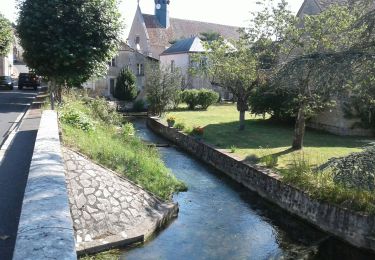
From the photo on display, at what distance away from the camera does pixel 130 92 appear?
39969 mm

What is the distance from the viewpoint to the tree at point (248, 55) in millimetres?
18250

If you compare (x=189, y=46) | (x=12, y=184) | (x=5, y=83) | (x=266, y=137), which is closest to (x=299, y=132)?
(x=266, y=137)

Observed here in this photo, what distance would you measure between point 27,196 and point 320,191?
8.01m

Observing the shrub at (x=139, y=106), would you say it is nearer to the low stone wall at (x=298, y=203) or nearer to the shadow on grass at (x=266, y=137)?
the shadow on grass at (x=266, y=137)

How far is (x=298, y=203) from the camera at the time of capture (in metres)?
12.1

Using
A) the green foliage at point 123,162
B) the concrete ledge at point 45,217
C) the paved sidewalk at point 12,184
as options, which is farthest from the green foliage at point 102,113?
the concrete ledge at point 45,217

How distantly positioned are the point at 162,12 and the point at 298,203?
5416cm

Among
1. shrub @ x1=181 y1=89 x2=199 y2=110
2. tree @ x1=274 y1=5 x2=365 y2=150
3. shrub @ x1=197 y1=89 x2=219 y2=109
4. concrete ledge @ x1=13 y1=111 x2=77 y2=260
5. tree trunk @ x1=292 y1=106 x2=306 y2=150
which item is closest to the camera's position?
concrete ledge @ x1=13 y1=111 x2=77 y2=260

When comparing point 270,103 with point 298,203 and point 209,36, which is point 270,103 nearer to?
point 298,203

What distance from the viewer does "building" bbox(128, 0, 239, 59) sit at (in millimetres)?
59656

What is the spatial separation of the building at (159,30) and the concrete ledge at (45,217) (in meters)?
52.2

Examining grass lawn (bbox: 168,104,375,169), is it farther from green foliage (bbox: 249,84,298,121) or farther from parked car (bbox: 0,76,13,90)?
parked car (bbox: 0,76,13,90)

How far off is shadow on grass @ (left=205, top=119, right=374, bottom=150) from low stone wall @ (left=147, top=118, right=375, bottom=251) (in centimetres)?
182

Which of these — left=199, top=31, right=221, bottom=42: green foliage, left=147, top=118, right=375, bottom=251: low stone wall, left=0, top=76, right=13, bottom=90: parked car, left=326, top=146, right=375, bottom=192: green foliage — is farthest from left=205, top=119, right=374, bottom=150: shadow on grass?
left=199, top=31, right=221, bottom=42: green foliage
